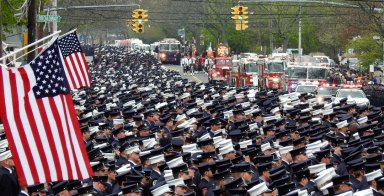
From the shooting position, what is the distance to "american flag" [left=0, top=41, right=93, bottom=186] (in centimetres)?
992

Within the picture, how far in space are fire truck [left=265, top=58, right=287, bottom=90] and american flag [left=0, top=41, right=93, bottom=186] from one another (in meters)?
41.3

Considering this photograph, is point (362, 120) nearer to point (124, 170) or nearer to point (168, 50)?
point (124, 170)

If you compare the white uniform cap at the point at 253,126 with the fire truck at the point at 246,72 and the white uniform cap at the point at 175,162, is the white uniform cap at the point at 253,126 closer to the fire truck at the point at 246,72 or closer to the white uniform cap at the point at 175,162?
the white uniform cap at the point at 175,162

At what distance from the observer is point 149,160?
54.4 ft

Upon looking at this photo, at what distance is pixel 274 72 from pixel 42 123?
140ft

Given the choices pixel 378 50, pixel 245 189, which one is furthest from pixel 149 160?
pixel 378 50

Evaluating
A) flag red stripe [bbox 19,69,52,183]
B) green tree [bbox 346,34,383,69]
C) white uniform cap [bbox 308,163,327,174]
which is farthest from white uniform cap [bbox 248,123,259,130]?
green tree [bbox 346,34,383,69]

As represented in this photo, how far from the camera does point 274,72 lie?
172ft

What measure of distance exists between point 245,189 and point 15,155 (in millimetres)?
4194

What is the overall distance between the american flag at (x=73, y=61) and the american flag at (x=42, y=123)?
8.56m

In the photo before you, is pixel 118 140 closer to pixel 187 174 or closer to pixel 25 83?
pixel 187 174

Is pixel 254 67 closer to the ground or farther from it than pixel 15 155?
closer to the ground

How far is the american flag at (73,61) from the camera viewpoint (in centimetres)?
1922

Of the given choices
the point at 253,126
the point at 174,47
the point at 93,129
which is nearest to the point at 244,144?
the point at 253,126
